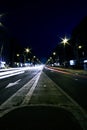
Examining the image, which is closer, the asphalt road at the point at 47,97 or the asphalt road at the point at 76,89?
the asphalt road at the point at 47,97

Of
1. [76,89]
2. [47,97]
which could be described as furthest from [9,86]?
[47,97]

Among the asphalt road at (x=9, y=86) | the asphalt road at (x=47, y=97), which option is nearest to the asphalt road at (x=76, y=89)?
the asphalt road at (x=47, y=97)

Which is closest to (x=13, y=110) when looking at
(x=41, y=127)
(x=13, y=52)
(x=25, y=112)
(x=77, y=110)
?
(x=25, y=112)

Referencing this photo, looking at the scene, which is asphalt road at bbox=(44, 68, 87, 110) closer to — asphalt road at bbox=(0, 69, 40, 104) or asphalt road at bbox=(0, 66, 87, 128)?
asphalt road at bbox=(0, 66, 87, 128)

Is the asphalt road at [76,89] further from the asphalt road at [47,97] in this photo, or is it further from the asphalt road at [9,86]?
the asphalt road at [9,86]

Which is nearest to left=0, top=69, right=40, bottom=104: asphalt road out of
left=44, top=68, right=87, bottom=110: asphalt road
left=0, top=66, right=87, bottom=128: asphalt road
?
left=0, top=66, right=87, bottom=128: asphalt road

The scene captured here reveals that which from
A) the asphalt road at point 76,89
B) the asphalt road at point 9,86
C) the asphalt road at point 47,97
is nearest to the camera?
the asphalt road at point 47,97

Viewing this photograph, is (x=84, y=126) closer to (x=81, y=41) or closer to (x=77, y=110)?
(x=77, y=110)

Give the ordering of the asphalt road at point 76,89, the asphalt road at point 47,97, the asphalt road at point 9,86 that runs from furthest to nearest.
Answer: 1. the asphalt road at point 9,86
2. the asphalt road at point 76,89
3. the asphalt road at point 47,97

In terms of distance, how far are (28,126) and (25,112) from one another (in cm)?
238

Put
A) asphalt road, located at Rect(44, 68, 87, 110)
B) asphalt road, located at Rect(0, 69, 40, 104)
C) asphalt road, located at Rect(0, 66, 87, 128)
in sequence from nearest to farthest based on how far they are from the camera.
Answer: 1. asphalt road, located at Rect(0, 66, 87, 128)
2. asphalt road, located at Rect(44, 68, 87, 110)
3. asphalt road, located at Rect(0, 69, 40, 104)

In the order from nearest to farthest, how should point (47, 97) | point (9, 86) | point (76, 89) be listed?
point (47, 97) < point (76, 89) < point (9, 86)

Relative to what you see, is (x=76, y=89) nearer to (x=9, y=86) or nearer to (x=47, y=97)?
(x=47, y=97)

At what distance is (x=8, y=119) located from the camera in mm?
8641
